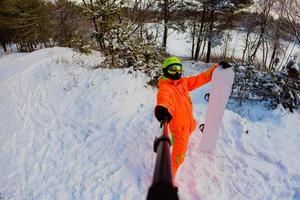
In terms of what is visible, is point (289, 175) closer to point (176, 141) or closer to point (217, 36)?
point (176, 141)

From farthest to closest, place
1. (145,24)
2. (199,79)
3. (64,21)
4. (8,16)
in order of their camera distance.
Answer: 1. (64,21)
2. (8,16)
3. (145,24)
4. (199,79)

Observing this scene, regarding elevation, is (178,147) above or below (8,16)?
above

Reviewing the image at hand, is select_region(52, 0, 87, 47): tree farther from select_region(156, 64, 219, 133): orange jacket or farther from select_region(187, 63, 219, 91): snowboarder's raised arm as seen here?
select_region(156, 64, 219, 133): orange jacket

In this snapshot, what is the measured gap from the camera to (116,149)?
16.9 ft

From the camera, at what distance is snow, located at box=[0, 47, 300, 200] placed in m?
4.26

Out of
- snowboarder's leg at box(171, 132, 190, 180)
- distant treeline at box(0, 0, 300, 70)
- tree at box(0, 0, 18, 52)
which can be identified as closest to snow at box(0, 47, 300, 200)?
snowboarder's leg at box(171, 132, 190, 180)

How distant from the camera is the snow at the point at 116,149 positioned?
4262mm

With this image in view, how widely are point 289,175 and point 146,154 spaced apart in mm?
2244

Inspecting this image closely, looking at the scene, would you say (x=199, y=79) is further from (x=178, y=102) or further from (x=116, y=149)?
(x=116, y=149)

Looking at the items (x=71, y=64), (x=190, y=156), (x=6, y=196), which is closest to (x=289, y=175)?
(x=190, y=156)

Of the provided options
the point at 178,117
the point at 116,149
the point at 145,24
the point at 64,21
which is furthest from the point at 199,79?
the point at 64,21

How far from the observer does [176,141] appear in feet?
13.1

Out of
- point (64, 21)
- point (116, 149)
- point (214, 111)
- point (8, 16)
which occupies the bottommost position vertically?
point (64, 21)

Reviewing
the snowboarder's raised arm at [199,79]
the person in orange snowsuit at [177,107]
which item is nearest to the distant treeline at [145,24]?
the snowboarder's raised arm at [199,79]
